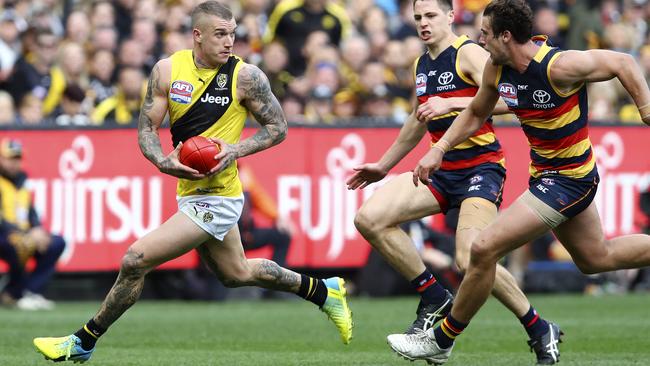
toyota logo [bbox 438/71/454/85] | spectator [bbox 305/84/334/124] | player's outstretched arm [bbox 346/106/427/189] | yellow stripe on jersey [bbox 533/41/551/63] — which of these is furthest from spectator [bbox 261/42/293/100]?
yellow stripe on jersey [bbox 533/41/551/63]

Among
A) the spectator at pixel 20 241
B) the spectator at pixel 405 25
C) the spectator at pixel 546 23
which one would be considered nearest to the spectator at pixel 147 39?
the spectator at pixel 20 241

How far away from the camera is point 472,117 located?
9383 millimetres

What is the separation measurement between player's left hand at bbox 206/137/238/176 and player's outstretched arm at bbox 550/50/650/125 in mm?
2208

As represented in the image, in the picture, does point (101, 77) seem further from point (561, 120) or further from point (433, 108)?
point (561, 120)

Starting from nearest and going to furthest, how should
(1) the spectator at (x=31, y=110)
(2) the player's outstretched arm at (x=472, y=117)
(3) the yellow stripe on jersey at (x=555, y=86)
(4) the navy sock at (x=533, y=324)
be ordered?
(3) the yellow stripe on jersey at (x=555, y=86)
(2) the player's outstretched arm at (x=472, y=117)
(4) the navy sock at (x=533, y=324)
(1) the spectator at (x=31, y=110)

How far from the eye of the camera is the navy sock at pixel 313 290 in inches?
401

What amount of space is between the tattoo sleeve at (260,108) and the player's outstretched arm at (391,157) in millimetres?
783

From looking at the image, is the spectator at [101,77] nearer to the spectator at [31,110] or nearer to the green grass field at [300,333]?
the spectator at [31,110]

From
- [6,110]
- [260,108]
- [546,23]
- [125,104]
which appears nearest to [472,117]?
[260,108]

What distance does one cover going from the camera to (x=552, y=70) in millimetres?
8773

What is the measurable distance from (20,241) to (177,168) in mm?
7110

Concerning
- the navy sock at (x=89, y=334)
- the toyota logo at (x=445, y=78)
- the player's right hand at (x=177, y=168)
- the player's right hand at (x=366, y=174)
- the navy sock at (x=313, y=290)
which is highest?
the toyota logo at (x=445, y=78)

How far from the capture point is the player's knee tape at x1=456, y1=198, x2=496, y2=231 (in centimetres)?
999

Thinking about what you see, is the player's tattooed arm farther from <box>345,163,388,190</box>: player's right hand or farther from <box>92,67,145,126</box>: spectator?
<box>92,67,145,126</box>: spectator
